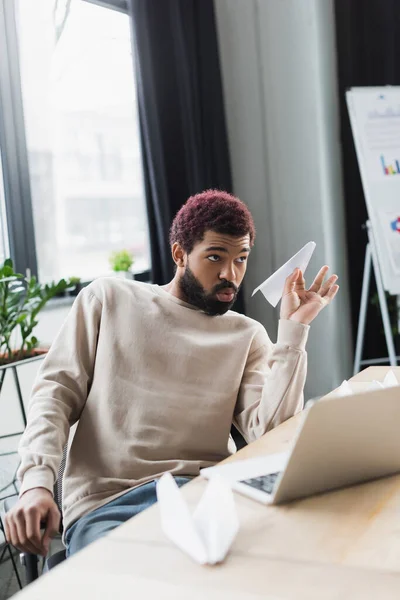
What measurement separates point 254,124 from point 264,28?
52 cm

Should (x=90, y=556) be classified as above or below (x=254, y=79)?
below

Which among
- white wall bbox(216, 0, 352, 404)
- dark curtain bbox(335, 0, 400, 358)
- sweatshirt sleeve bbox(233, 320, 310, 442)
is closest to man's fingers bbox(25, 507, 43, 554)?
sweatshirt sleeve bbox(233, 320, 310, 442)

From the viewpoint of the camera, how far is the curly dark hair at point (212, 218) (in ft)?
5.37

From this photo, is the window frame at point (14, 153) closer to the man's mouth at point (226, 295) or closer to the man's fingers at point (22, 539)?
the man's mouth at point (226, 295)

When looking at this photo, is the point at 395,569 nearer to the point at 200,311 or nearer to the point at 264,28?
the point at 200,311

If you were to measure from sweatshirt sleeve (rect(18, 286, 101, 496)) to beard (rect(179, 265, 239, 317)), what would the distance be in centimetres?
21

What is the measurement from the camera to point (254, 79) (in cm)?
400

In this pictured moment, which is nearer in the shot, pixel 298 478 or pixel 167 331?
pixel 298 478

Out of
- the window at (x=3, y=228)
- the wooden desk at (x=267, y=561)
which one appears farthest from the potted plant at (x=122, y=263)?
the wooden desk at (x=267, y=561)

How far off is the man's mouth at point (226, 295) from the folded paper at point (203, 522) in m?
0.76

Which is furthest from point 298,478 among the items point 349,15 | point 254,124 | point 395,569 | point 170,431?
point 349,15

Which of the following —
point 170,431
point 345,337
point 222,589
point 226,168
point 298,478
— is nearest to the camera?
point 222,589

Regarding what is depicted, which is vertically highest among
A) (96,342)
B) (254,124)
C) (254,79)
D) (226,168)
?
(254,79)

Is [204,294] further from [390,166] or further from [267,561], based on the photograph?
[390,166]
